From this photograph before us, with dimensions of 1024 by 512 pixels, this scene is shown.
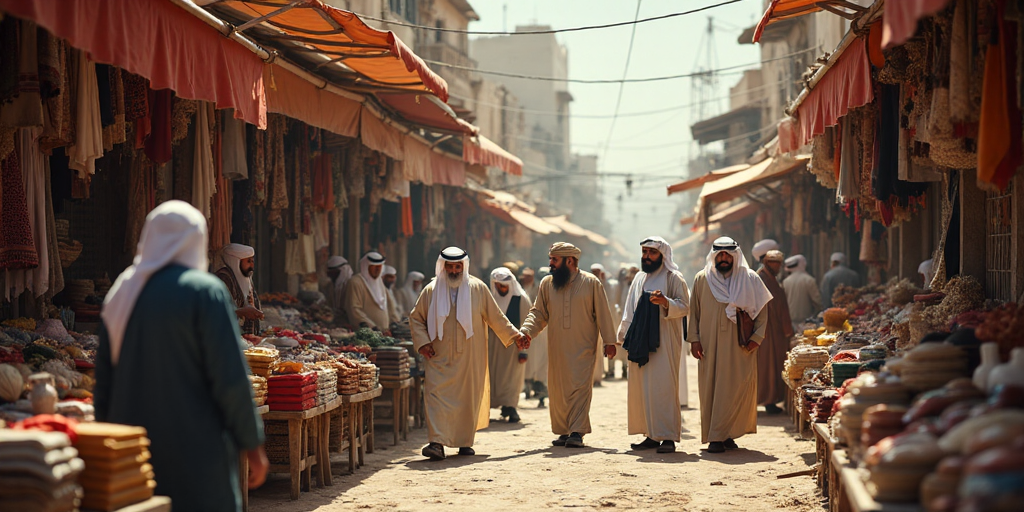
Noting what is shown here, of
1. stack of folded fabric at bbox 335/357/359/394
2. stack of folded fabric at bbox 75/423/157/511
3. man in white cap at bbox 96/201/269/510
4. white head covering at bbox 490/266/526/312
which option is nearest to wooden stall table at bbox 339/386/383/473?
stack of folded fabric at bbox 335/357/359/394

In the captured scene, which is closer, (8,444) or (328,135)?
(8,444)

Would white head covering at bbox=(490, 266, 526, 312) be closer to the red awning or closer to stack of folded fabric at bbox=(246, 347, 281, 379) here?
the red awning

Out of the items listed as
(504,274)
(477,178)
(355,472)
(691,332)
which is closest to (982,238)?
(691,332)

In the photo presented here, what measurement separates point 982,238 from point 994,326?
10.8ft

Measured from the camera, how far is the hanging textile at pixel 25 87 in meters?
5.57

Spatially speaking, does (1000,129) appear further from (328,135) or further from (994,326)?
(328,135)

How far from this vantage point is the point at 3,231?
6156 millimetres

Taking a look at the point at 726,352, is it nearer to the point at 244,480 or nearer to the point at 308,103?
the point at 308,103

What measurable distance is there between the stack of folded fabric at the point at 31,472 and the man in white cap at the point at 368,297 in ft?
29.4

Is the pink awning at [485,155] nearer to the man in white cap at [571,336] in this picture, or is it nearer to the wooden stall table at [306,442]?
the man in white cap at [571,336]

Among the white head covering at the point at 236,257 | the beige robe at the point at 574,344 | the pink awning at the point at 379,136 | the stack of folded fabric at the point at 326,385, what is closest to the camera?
the stack of folded fabric at the point at 326,385

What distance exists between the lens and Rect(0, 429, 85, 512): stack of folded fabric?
344cm

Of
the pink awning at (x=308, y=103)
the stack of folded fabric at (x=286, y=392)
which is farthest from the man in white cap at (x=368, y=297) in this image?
the stack of folded fabric at (x=286, y=392)

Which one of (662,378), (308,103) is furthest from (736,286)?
(308,103)
